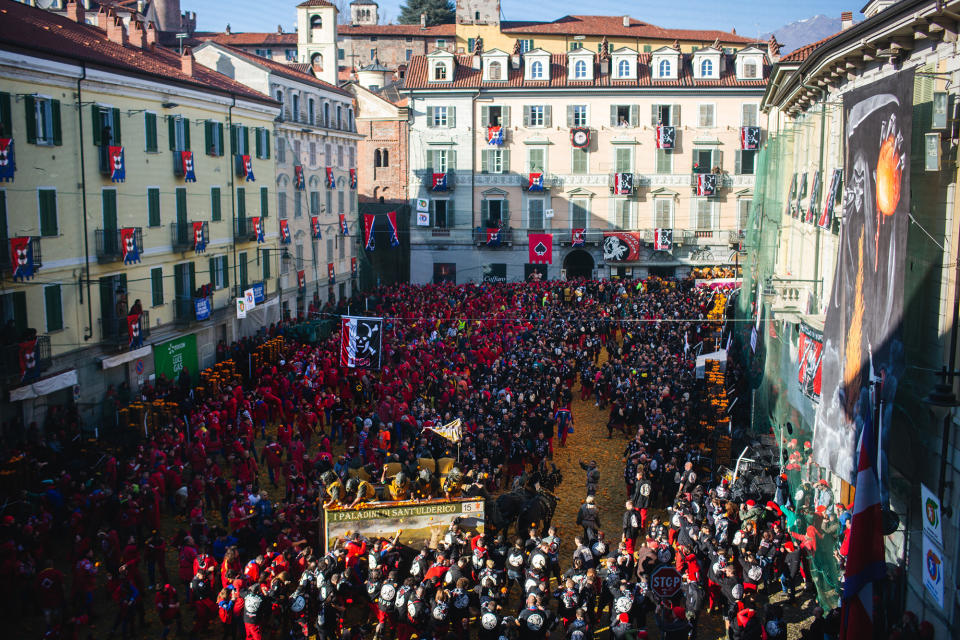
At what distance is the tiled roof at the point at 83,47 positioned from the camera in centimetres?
2459

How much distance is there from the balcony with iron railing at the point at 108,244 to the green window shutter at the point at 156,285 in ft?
7.09

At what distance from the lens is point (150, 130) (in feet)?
101

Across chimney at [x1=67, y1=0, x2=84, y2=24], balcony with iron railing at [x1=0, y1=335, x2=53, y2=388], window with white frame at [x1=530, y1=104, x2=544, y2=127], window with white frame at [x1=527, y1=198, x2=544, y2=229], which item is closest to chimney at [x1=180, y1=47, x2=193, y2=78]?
chimney at [x1=67, y1=0, x2=84, y2=24]

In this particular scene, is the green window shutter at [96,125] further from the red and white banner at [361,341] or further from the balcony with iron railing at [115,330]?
the red and white banner at [361,341]

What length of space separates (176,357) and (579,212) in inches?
1092

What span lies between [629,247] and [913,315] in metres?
38.4

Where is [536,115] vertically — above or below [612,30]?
below

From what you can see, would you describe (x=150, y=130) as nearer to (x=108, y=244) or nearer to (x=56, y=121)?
(x=108, y=244)

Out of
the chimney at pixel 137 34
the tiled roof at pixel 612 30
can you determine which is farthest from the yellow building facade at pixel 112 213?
the tiled roof at pixel 612 30

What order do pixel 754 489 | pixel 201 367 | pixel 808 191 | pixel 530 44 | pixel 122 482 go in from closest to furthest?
pixel 754 489 → pixel 122 482 → pixel 808 191 → pixel 201 367 → pixel 530 44

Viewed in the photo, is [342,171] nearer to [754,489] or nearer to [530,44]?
[530,44]

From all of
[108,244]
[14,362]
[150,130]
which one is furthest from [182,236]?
[14,362]

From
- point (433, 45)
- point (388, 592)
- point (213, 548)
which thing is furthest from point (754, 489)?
point (433, 45)

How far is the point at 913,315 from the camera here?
13.3 m
